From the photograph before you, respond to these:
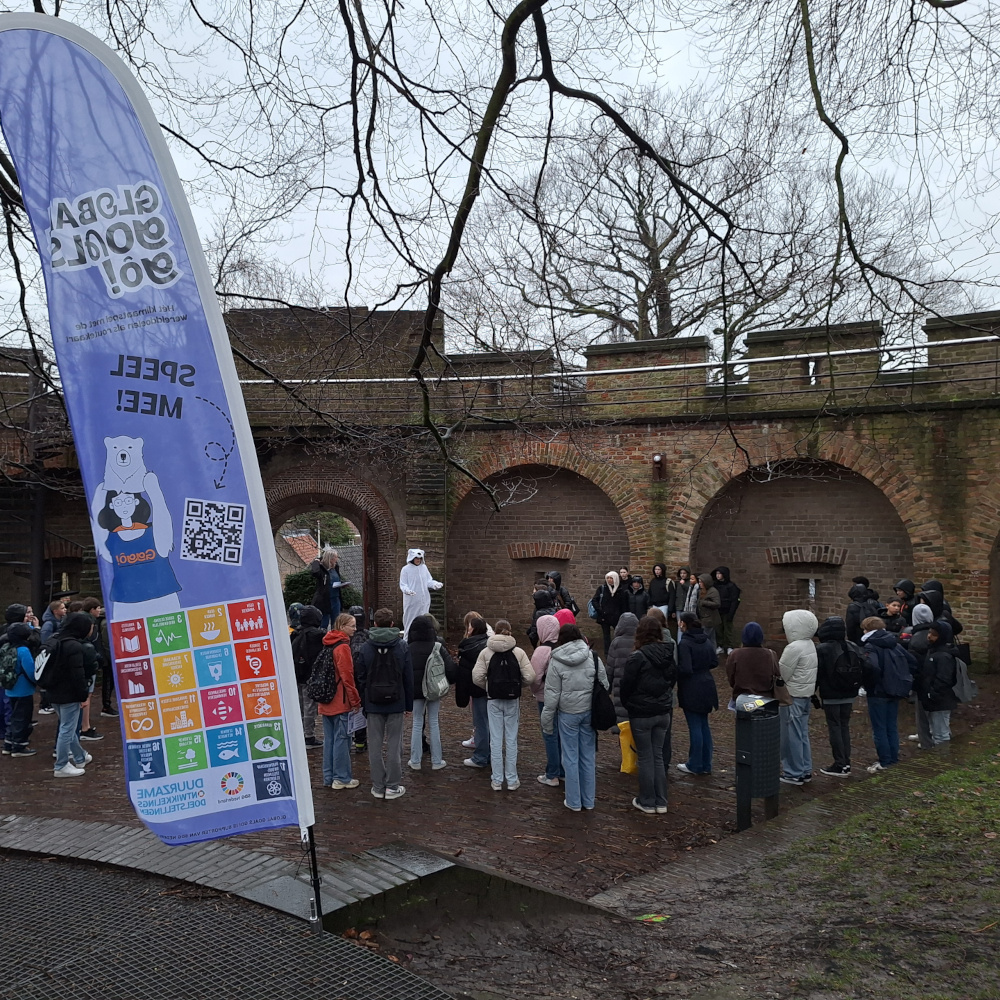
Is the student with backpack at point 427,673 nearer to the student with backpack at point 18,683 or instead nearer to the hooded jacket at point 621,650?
the hooded jacket at point 621,650

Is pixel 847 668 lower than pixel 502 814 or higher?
higher

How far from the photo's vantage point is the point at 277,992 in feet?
11.8

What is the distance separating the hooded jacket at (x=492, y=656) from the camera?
763cm

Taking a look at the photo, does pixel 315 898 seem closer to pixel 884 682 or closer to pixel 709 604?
pixel 884 682

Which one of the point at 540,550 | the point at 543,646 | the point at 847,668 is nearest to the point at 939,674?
the point at 847,668

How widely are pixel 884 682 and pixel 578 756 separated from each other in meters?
3.10

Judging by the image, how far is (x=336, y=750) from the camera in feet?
24.8

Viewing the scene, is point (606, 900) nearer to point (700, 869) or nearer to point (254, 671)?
point (700, 869)

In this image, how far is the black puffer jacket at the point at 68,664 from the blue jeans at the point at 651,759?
189 inches

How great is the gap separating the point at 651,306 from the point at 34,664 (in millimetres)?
19197

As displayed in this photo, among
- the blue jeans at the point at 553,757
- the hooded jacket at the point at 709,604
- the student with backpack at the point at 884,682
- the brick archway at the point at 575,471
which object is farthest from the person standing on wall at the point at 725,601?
the blue jeans at the point at 553,757

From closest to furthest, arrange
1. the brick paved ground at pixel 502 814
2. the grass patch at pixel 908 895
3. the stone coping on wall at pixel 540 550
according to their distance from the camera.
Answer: the grass patch at pixel 908 895 < the brick paved ground at pixel 502 814 < the stone coping on wall at pixel 540 550

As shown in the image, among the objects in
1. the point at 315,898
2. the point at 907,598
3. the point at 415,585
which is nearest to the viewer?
the point at 315,898

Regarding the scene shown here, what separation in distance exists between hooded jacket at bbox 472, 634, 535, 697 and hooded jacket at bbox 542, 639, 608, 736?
0.52 m
